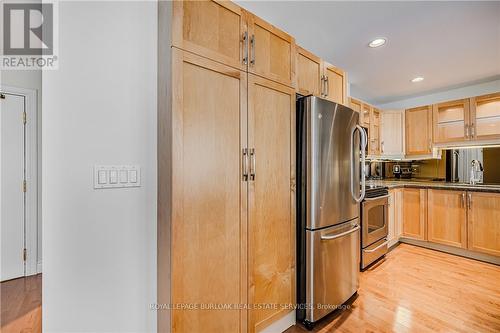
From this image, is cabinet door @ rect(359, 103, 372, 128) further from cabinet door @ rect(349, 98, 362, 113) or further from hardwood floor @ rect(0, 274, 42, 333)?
hardwood floor @ rect(0, 274, 42, 333)

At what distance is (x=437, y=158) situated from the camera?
392 cm

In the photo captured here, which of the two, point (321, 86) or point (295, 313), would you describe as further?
point (321, 86)

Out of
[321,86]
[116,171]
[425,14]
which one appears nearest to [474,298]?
[321,86]

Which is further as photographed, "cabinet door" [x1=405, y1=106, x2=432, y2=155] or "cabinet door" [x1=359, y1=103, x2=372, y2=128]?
"cabinet door" [x1=405, y1=106, x2=432, y2=155]

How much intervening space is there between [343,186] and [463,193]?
7.89ft

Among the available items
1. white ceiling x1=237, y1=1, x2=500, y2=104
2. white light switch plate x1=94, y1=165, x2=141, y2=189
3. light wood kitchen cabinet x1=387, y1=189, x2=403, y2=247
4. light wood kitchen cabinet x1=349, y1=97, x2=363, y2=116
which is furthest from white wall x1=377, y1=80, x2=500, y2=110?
white light switch plate x1=94, y1=165, x2=141, y2=189

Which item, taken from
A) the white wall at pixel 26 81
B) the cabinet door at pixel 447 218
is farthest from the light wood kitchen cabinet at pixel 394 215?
the white wall at pixel 26 81

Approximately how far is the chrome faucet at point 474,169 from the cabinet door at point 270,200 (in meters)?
3.51

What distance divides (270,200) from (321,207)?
1.48 ft

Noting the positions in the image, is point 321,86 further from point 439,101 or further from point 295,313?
point 439,101

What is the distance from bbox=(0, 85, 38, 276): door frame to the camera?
273 cm

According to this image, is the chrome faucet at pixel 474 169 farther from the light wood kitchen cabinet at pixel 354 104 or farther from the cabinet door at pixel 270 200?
the cabinet door at pixel 270 200

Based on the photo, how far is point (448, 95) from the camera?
389 centimetres

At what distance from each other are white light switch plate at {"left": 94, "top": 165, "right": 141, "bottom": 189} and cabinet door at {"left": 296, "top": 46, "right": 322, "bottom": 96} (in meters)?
1.34
